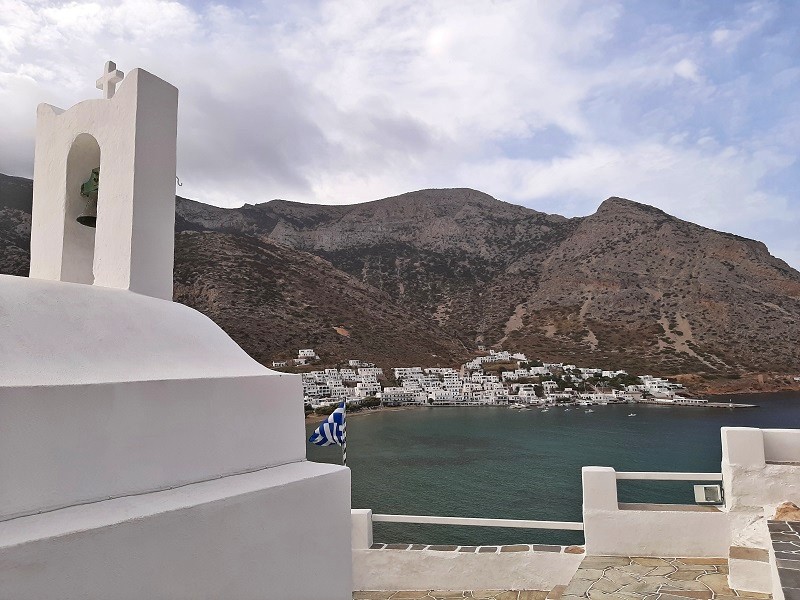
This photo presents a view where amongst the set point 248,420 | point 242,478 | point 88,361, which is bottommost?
point 242,478

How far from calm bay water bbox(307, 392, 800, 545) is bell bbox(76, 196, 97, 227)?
1684 cm

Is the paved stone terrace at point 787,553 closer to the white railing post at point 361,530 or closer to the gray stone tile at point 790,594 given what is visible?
the gray stone tile at point 790,594

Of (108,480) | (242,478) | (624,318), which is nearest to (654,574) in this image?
(242,478)

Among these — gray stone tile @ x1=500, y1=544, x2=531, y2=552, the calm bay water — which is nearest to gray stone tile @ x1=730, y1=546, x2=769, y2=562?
gray stone tile @ x1=500, y1=544, x2=531, y2=552

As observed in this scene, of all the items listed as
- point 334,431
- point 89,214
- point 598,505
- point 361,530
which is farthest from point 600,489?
point 89,214

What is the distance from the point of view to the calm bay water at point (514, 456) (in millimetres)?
22203

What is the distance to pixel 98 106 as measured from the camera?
3670 millimetres

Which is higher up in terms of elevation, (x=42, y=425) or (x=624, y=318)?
(x=624, y=318)

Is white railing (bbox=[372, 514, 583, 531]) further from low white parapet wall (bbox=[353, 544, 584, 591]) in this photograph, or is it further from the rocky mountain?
the rocky mountain

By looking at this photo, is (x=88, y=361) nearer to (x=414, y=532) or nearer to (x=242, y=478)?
(x=242, y=478)

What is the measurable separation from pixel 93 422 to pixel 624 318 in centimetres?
6233

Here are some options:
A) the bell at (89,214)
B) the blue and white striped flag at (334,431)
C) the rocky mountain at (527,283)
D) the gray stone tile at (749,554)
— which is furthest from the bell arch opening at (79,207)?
the rocky mountain at (527,283)

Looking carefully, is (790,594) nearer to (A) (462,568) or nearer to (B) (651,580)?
(B) (651,580)

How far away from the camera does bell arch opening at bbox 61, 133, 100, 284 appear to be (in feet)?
12.6
